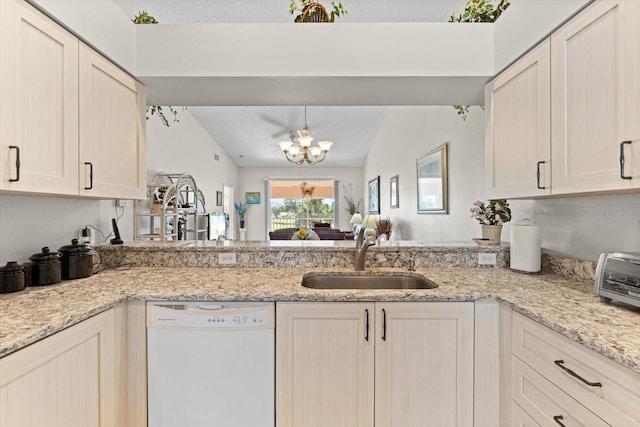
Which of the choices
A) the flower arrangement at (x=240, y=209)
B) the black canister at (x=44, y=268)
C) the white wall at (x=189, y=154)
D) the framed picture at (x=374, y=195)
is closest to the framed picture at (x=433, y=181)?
the framed picture at (x=374, y=195)

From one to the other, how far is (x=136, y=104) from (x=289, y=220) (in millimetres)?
7848

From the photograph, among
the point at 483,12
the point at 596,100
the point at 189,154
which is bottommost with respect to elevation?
the point at 596,100

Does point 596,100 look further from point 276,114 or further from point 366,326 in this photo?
point 276,114

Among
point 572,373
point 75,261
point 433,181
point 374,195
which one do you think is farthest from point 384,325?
point 374,195

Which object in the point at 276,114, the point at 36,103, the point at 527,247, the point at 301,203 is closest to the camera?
the point at 36,103

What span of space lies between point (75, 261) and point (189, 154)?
4474 millimetres

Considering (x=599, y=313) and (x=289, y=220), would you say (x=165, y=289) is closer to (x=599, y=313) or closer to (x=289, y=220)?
(x=599, y=313)

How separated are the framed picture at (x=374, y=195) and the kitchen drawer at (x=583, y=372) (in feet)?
19.5

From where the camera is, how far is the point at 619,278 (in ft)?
3.82

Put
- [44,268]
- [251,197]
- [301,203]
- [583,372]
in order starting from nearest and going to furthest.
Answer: [583,372], [44,268], [251,197], [301,203]

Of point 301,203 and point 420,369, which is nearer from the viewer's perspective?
point 420,369

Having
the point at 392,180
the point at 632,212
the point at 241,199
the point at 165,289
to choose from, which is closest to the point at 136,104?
the point at 165,289

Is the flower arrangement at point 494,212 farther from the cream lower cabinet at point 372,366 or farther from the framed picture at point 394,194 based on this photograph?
the framed picture at point 394,194

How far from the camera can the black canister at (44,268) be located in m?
1.55
